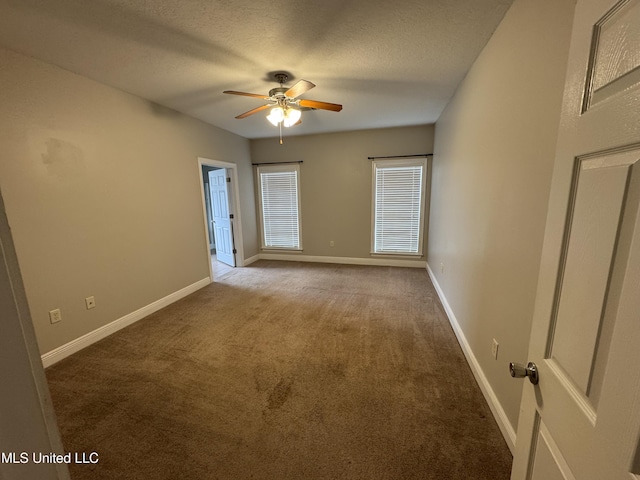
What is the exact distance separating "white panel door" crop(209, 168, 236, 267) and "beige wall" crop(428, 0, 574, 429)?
4024 mm

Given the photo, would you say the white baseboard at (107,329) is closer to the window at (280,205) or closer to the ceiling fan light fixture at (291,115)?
the window at (280,205)

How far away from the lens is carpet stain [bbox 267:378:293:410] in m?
1.76

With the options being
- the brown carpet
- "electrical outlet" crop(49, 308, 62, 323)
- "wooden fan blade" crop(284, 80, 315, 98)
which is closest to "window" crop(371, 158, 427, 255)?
the brown carpet

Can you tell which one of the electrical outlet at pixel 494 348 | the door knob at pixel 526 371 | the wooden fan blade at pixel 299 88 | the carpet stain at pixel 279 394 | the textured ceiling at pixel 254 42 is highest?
the textured ceiling at pixel 254 42

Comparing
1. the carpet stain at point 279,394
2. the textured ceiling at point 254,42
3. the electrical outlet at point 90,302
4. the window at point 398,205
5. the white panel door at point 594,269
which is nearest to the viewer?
the white panel door at point 594,269

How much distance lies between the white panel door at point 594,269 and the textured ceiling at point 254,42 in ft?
4.92

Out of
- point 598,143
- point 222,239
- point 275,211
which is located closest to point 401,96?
point 598,143

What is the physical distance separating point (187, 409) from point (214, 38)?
268cm

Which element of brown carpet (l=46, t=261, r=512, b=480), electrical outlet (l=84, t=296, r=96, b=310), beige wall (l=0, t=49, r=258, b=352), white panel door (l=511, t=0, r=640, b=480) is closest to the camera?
white panel door (l=511, t=0, r=640, b=480)

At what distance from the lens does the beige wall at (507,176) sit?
119 centimetres

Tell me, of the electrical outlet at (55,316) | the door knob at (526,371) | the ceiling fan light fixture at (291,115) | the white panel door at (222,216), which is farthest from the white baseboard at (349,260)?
the door knob at (526,371)

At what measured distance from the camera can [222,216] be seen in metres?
5.15

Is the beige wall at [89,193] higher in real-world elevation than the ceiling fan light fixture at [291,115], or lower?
lower

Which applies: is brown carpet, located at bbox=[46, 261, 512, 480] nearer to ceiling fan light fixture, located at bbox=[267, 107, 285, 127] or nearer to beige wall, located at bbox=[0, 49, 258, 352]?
beige wall, located at bbox=[0, 49, 258, 352]
